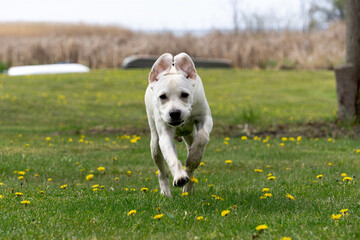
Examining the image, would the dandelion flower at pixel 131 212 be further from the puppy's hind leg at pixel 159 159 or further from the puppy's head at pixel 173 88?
the puppy's hind leg at pixel 159 159

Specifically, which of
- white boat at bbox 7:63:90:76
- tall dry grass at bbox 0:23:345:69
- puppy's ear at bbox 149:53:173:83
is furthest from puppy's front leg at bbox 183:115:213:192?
white boat at bbox 7:63:90:76

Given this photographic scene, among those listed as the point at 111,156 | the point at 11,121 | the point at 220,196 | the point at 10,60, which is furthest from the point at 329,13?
the point at 220,196

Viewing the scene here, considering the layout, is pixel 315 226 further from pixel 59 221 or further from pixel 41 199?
pixel 41 199

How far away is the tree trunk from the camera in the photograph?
12.9 m

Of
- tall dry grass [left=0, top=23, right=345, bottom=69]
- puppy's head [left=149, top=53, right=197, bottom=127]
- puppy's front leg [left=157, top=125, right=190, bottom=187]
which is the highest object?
puppy's head [left=149, top=53, right=197, bottom=127]

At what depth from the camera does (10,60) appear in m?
31.4

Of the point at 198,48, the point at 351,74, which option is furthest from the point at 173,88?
the point at 198,48

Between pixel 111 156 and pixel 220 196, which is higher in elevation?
pixel 220 196

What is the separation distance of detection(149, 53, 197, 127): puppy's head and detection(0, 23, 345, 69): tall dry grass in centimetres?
2425

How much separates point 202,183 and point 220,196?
132cm

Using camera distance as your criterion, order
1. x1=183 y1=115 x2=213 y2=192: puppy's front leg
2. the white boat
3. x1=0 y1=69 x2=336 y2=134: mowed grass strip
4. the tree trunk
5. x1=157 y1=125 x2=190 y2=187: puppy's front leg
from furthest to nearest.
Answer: the white boat < x1=0 y1=69 x2=336 y2=134: mowed grass strip < the tree trunk < x1=183 y1=115 x2=213 y2=192: puppy's front leg < x1=157 y1=125 x2=190 y2=187: puppy's front leg

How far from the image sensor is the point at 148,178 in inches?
306

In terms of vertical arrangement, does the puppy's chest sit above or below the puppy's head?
below

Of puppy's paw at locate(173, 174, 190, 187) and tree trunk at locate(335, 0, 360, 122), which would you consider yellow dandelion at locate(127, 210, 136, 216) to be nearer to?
puppy's paw at locate(173, 174, 190, 187)
